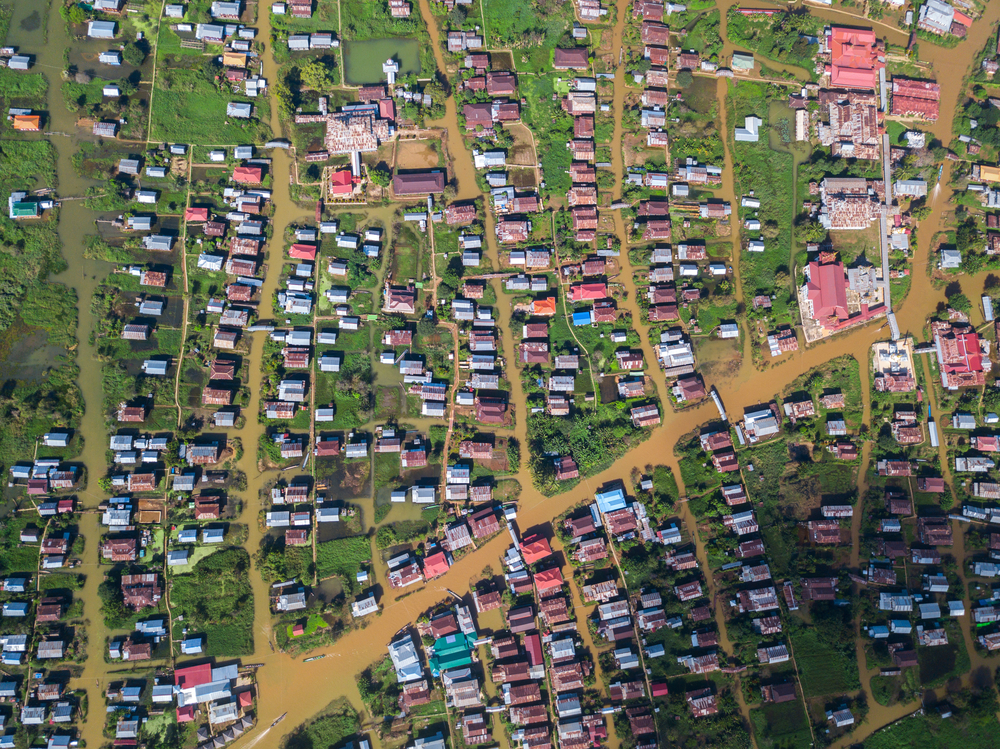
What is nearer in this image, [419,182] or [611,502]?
[611,502]

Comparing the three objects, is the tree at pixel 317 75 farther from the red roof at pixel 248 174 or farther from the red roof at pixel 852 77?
the red roof at pixel 852 77

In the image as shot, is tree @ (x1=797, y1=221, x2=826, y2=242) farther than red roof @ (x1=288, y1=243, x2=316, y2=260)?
Yes

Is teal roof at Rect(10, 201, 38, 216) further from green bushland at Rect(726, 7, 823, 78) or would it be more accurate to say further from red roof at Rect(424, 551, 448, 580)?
green bushland at Rect(726, 7, 823, 78)

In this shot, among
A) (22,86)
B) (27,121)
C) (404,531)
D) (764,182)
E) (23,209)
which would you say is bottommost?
(404,531)

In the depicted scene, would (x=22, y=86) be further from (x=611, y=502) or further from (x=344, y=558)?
(x=611, y=502)

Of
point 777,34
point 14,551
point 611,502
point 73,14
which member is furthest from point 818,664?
point 73,14

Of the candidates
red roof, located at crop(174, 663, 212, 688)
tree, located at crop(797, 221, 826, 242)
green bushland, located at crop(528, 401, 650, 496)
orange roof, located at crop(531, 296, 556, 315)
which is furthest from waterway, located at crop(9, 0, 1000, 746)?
tree, located at crop(797, 221, 826, 242)

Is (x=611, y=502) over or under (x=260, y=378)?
under

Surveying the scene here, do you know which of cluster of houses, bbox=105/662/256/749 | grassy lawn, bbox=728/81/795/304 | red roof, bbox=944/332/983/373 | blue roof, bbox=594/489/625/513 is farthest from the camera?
grassy lawn, bbox=728/81/795/304
